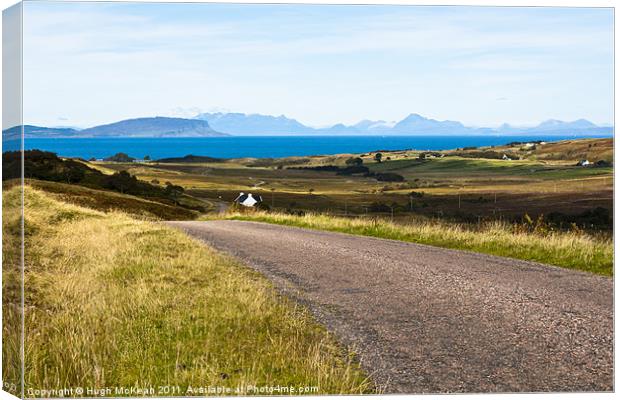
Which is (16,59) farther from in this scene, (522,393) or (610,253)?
(610,253)

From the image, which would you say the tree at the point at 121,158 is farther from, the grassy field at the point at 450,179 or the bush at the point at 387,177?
the bush at the point at 387,177

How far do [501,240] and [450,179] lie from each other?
2623mm

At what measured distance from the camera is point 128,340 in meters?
7.52

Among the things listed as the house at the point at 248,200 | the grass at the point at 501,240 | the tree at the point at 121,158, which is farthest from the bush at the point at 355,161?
the house at the point at 248,200

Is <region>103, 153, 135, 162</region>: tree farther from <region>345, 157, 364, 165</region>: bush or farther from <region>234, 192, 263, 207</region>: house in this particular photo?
<region>234, 192, 263, 207</region>: house

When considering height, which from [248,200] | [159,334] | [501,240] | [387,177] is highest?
[387,177]

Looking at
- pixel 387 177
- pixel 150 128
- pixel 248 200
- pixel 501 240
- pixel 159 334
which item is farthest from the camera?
pixel 248 200

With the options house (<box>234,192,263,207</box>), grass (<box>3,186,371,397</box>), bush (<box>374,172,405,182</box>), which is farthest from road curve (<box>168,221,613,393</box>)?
house (<box>234,192,263,207</box>)

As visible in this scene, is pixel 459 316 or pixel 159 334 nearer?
pixel 159 334

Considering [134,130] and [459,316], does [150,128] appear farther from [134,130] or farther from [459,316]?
[459,316]

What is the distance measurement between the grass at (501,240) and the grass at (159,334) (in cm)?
687

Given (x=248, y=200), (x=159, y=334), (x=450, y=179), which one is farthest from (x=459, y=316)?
(x=248, y=200)

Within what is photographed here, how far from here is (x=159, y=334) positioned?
25.3 ft

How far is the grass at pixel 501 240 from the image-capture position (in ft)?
47.3
